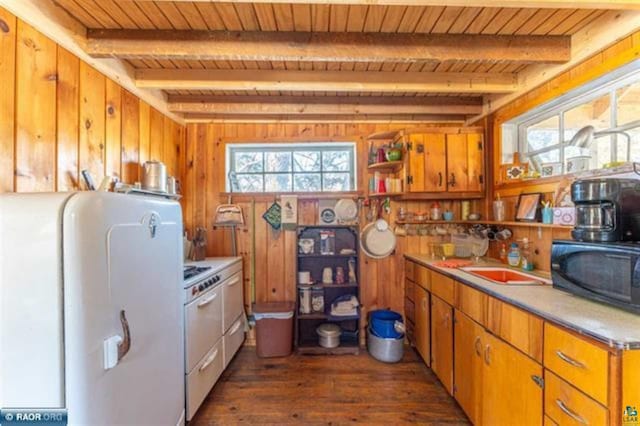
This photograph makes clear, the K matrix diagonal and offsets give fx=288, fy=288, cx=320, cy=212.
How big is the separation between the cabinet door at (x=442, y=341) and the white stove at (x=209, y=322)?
165cm

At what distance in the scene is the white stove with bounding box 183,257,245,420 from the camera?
1759 millimetres

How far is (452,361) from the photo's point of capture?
6.38 feet

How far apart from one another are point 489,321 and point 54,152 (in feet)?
7.88

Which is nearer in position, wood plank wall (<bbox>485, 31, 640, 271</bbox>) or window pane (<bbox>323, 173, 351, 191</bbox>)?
wood plank wall (<bbox>485, 31, 640, 271</bbox>)

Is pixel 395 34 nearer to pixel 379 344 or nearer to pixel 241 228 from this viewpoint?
pixel 241 228

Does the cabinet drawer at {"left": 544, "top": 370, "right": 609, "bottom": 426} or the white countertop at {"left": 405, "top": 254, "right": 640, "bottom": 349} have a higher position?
the white countertop at {"left": 405, "top": 254, "right": 640, "bottom": 349}

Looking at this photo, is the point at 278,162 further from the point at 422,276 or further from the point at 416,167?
the point at 422,276

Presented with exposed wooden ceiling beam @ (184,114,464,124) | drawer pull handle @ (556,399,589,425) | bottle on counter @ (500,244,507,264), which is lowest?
drawer pull handle @ (556,399,589,425)

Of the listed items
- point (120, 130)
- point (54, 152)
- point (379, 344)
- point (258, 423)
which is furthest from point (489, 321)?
point (120, 130)

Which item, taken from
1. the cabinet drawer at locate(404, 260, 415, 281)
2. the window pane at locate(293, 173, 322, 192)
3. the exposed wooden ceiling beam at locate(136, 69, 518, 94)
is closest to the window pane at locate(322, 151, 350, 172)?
the window pane at locate(293, 173, 322, 192)

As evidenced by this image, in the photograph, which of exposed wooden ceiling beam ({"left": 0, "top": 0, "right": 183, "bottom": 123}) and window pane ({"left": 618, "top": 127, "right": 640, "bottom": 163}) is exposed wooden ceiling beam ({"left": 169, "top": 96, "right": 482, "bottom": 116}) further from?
window pane ({"left": 618, "top": 127, "right": 640, "bottom": 163})

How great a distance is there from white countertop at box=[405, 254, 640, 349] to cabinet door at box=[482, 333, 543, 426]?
243 millimetres

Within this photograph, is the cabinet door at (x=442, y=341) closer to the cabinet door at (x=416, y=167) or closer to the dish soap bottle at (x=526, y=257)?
the dish soap bottle at (x=526, y=257)

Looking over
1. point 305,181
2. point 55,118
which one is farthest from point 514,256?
point 55,118
